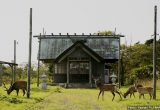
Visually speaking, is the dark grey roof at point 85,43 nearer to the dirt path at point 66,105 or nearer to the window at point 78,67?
the window at point 78,67

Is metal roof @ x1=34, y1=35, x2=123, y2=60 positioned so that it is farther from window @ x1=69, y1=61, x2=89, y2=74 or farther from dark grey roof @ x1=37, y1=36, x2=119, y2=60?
window @ x1=69, y1=61, x2=89, y2=74

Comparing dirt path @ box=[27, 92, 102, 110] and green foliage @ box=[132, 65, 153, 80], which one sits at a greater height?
green foliage @ box=[132, 65, 153, 80]

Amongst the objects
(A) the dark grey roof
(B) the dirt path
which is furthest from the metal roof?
(B) the dirt path

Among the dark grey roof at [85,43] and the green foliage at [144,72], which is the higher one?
the dark grey roof at [85,43]

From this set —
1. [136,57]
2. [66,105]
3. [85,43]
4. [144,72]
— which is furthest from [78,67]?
[66,105]

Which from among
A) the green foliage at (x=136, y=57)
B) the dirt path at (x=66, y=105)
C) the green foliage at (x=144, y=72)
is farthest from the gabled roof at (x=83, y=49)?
the dirt path at (x=66, y=105)

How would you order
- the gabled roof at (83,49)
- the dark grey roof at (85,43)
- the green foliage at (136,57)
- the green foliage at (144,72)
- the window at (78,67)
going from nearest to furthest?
the gabled roof at (83,49) → the window at (78,67) → the dark grey roof at (85,43) → the green foliage at (144,72) → the green foliage at (136,57)

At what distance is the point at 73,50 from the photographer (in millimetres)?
56188

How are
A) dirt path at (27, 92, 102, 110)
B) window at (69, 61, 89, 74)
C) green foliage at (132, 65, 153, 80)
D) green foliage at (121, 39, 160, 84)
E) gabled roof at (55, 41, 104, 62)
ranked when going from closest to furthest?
dirt path at (27, 92, 102, 110) → gabled roof at (55, 41, 104, 62) → window at (69, 61, 89, 74) → green foliage at (132, 65, 153, 80) → green foliage at (121, 39, 160, 84)

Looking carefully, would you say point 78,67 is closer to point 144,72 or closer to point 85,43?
point 85,43

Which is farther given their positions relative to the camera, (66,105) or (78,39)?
(78,39)

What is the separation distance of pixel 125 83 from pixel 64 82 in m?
11.5

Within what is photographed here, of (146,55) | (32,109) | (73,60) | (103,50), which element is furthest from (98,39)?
(32,109)

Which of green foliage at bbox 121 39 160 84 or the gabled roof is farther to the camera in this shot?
green foliage at bbox 121 39 160 84
